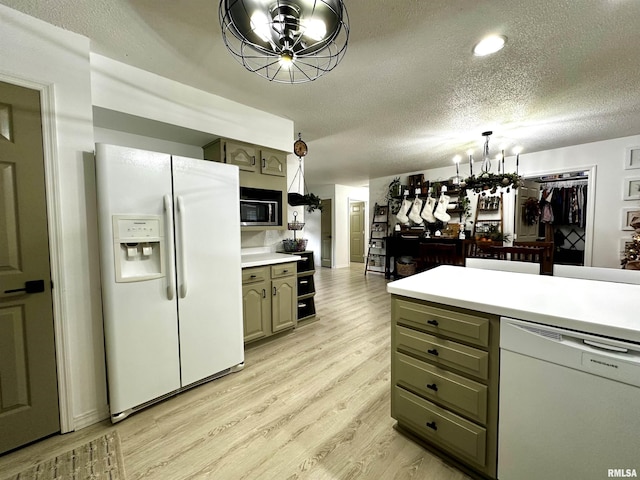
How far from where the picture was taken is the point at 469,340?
1.22 m

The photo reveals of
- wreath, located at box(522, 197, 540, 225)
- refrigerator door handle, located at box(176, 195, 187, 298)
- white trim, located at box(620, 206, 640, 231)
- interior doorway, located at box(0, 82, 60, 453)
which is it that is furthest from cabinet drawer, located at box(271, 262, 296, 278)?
white trim, located at box(620, 206, 640, 231)

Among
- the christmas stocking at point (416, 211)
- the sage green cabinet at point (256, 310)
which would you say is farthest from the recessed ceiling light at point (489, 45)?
the christmas stocking at point (416, 211)

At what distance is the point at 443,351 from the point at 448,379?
0.14 m

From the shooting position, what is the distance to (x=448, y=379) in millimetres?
1300

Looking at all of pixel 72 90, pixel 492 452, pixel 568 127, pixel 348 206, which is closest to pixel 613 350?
pixel 492 452

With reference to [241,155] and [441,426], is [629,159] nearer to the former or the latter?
[441,426]

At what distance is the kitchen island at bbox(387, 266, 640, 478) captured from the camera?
3.53ft

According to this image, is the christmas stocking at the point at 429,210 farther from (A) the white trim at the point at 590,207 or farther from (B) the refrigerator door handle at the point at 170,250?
(B) the refrigerator door handle at the point at 170,250

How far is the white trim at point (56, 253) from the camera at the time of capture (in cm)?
150

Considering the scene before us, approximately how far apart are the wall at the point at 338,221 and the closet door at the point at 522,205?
3476mm

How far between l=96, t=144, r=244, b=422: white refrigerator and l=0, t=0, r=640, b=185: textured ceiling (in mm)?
729

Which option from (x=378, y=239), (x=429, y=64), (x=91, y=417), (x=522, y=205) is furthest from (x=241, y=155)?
(x=522, y=205)

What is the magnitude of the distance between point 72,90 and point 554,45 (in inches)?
121

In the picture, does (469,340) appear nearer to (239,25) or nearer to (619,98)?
(239,25)
